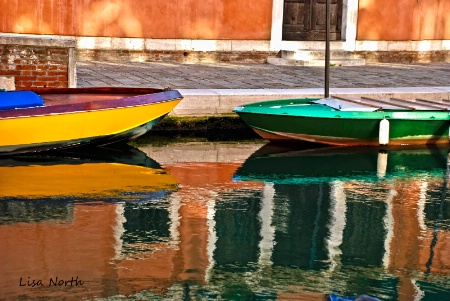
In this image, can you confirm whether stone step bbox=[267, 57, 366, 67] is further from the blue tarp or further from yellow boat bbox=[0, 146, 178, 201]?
the blue tarp

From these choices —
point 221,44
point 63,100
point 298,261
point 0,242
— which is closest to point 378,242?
point 298,261

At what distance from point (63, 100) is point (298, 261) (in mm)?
4921

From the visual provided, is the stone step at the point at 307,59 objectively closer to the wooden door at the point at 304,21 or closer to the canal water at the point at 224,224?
the wooden door at the point at 304,21

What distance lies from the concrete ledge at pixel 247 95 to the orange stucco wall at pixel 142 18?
427 cm

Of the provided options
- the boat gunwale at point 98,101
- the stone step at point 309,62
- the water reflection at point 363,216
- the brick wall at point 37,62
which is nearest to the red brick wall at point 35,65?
the brick wall at point 37,62

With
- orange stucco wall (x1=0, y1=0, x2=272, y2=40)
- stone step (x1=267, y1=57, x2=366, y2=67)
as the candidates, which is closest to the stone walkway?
stone step (x1=267, y1=57, x2=366, y2=67)

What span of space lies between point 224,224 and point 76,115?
3.11 meters

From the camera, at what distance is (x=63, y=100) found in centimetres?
1175

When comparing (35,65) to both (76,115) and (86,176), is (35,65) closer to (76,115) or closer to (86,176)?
(76,115)

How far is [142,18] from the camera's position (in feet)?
56.6

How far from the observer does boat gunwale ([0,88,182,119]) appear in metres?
10.9

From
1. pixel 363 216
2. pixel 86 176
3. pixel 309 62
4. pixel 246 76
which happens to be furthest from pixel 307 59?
pixel 363 216

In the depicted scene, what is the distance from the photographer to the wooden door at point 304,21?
1816cm

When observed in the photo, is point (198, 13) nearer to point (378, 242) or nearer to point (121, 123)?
point (121, 123)
